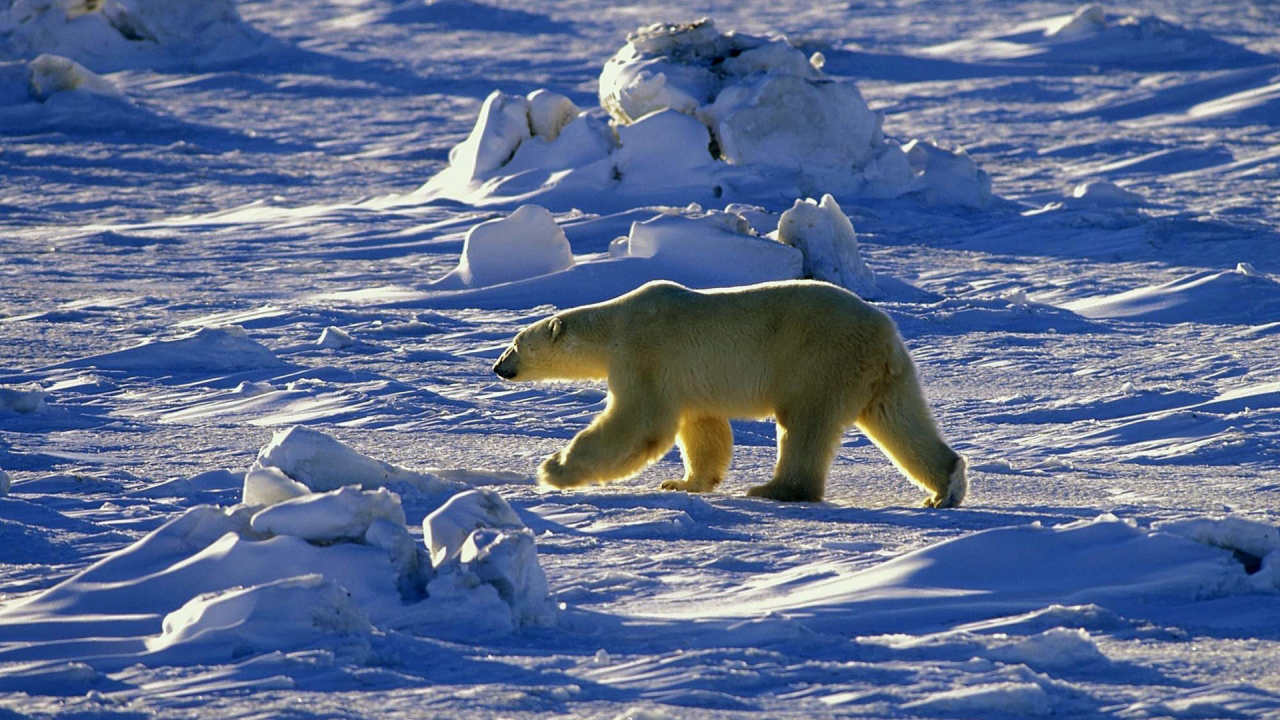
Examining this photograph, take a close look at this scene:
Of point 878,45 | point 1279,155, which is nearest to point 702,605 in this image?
point 1279,155

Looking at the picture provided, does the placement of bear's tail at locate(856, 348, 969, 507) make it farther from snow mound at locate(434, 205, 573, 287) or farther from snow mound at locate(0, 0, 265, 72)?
snow mound at locate(0, 0, 265, 72)

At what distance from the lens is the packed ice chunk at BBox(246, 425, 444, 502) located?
16.0 feet

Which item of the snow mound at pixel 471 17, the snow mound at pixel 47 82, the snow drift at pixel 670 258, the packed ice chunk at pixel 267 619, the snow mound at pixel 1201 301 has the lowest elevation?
the snow mound at pixel 1201 301

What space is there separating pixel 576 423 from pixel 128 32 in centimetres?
1771

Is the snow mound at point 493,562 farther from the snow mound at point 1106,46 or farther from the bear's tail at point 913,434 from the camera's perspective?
the snow mound at point 1106,46

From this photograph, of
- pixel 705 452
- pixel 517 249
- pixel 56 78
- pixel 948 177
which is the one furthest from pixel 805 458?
pixel 56 78

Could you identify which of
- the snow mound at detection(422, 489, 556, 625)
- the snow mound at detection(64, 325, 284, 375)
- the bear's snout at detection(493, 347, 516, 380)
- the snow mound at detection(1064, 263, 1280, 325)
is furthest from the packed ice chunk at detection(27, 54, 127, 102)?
the snow mound at detection(422, 489, 556, 625)

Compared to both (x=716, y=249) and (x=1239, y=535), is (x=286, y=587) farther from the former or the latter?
(x=716, y=249)

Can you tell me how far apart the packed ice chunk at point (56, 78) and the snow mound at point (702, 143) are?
678cm

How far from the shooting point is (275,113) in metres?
19.9

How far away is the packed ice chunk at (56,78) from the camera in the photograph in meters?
18.7

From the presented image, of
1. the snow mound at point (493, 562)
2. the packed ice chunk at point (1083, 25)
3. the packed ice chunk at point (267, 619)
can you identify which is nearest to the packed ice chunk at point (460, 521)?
the snow mound at point (493, 562)

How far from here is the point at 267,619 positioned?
3660 mm

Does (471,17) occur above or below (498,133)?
above
